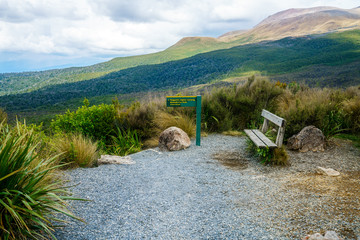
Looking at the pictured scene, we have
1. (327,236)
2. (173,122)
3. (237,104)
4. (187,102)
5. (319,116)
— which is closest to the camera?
(327,236)

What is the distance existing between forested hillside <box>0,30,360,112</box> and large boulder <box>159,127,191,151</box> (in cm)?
5012

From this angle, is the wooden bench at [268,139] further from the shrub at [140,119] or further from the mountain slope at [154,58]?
Result: the mountain slope at [154,58]

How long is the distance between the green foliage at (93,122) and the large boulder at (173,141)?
2.09m

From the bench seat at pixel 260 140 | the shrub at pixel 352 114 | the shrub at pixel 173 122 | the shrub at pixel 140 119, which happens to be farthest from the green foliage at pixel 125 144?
the shrub at pixel 352 114

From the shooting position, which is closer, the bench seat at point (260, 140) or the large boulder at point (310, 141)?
the bench seat at point (260, 140)

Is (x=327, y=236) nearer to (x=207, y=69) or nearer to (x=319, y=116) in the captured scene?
(x=319, y=116)

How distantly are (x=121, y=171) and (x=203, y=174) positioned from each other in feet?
4.89

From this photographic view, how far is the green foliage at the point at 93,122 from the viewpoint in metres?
7.24

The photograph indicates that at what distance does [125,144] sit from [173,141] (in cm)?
166

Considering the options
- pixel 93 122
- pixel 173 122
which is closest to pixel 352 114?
pixel 173 122

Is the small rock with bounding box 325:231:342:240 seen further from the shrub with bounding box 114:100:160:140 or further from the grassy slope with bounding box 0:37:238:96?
the grassy slope with bounding box 0:37:238:96

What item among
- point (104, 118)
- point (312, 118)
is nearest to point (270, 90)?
point (312, 118)

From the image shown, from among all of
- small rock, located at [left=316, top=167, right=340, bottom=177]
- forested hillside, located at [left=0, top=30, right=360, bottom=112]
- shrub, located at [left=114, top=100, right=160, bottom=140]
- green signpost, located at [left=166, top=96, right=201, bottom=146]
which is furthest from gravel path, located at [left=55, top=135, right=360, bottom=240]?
forested hillside, located at [left=0, top=30, right=360, bottom=112]

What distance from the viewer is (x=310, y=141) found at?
18.1ft
